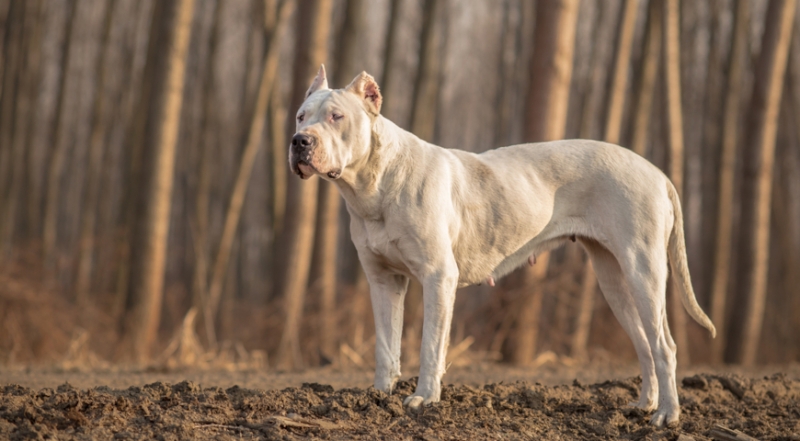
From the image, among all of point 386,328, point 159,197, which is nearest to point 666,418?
point 386,328

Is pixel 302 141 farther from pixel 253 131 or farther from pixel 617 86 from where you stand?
pixel 253 131

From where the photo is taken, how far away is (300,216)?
11.3 meters

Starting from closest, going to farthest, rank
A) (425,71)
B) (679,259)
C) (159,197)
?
(679,259) → (159,197) → (425,71)

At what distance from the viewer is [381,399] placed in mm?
4973

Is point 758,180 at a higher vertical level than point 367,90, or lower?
Answer: lower

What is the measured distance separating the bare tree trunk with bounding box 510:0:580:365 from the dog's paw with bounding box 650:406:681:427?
529 cm

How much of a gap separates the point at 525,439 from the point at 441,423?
0.50 m

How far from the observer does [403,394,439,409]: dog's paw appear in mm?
4941

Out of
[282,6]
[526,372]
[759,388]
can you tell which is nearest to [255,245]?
[282,6]

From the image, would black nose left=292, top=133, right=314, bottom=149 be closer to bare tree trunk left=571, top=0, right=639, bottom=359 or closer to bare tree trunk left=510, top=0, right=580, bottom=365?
bare tree trunk left=510, top=0, right=580, bottom=365

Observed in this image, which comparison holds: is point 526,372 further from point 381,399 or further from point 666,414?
point 381,399

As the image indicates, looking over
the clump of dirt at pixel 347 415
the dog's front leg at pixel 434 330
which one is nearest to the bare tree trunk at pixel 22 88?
the clump of dirt at pixel 347 415

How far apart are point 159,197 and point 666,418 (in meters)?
8.10

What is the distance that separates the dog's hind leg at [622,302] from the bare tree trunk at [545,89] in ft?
14.7
